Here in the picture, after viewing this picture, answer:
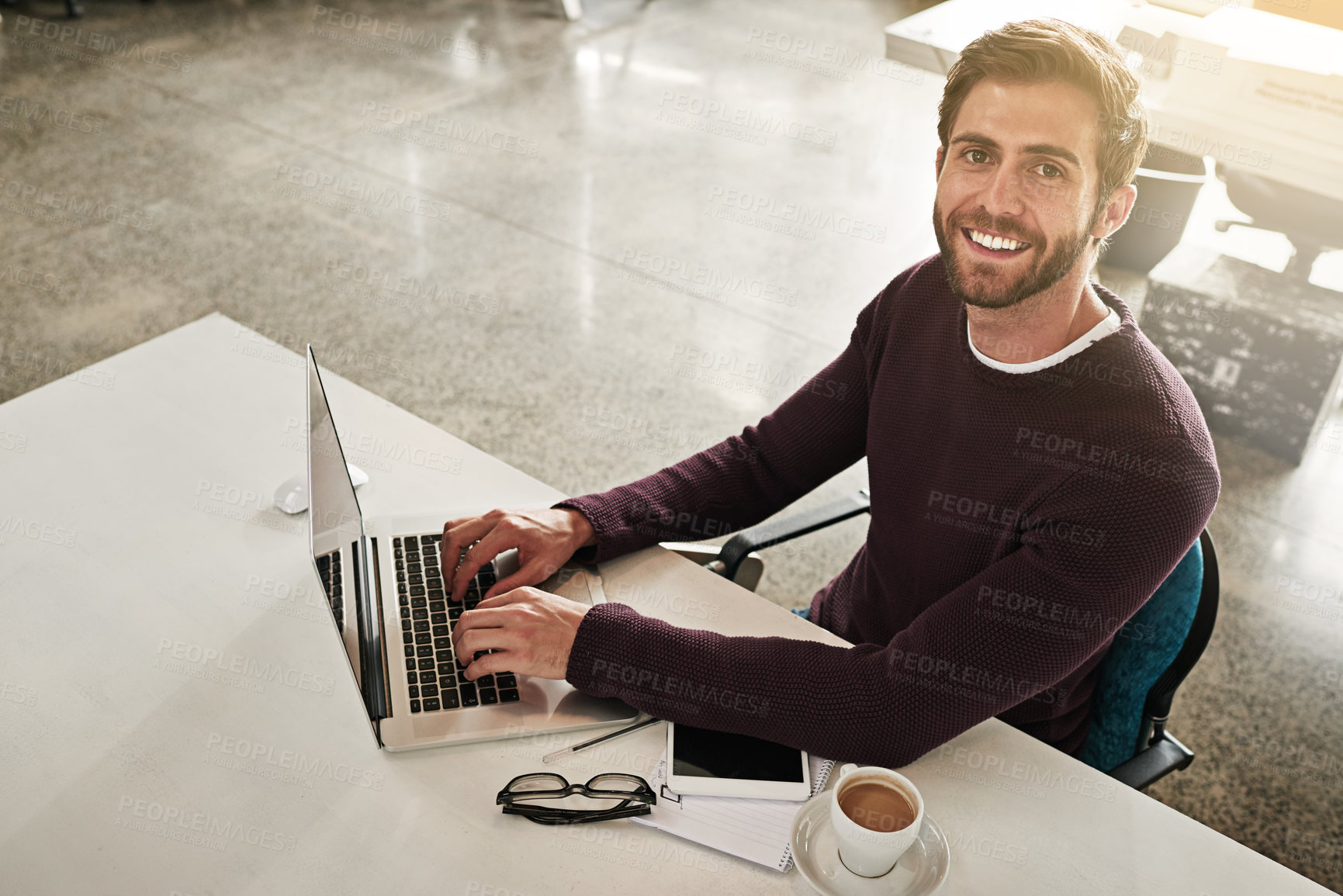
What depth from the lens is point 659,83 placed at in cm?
494

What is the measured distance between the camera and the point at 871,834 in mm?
960

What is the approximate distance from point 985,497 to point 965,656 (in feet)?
0.77

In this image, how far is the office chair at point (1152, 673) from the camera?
129 cm

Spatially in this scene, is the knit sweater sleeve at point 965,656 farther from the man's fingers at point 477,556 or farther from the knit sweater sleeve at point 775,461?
the knit sweater sleeve at point 775,461

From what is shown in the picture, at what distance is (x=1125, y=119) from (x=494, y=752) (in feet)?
3.39

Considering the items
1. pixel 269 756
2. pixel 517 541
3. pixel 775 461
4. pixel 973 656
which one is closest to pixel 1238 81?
pixel 775 461

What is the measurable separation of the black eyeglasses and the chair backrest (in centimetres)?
65

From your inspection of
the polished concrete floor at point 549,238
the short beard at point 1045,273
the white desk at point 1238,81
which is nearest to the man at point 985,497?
the short beard at point 1045,273

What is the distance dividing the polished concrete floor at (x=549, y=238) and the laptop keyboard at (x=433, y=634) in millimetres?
1340

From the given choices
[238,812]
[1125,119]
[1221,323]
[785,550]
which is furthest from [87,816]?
[1221,323]

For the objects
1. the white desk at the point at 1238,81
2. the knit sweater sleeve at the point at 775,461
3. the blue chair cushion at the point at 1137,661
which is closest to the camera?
the blue chair cushion at the point at 1137,661

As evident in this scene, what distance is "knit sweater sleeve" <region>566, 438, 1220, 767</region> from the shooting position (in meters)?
1.12

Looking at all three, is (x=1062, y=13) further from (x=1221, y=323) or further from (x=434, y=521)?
(x=434, y=521)

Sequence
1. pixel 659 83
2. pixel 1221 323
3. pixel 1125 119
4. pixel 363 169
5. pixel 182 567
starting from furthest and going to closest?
pixel 659 83 < pixel 363 169 < pixel 1221 323 < pixel 182 567 < pixel 1125 119
